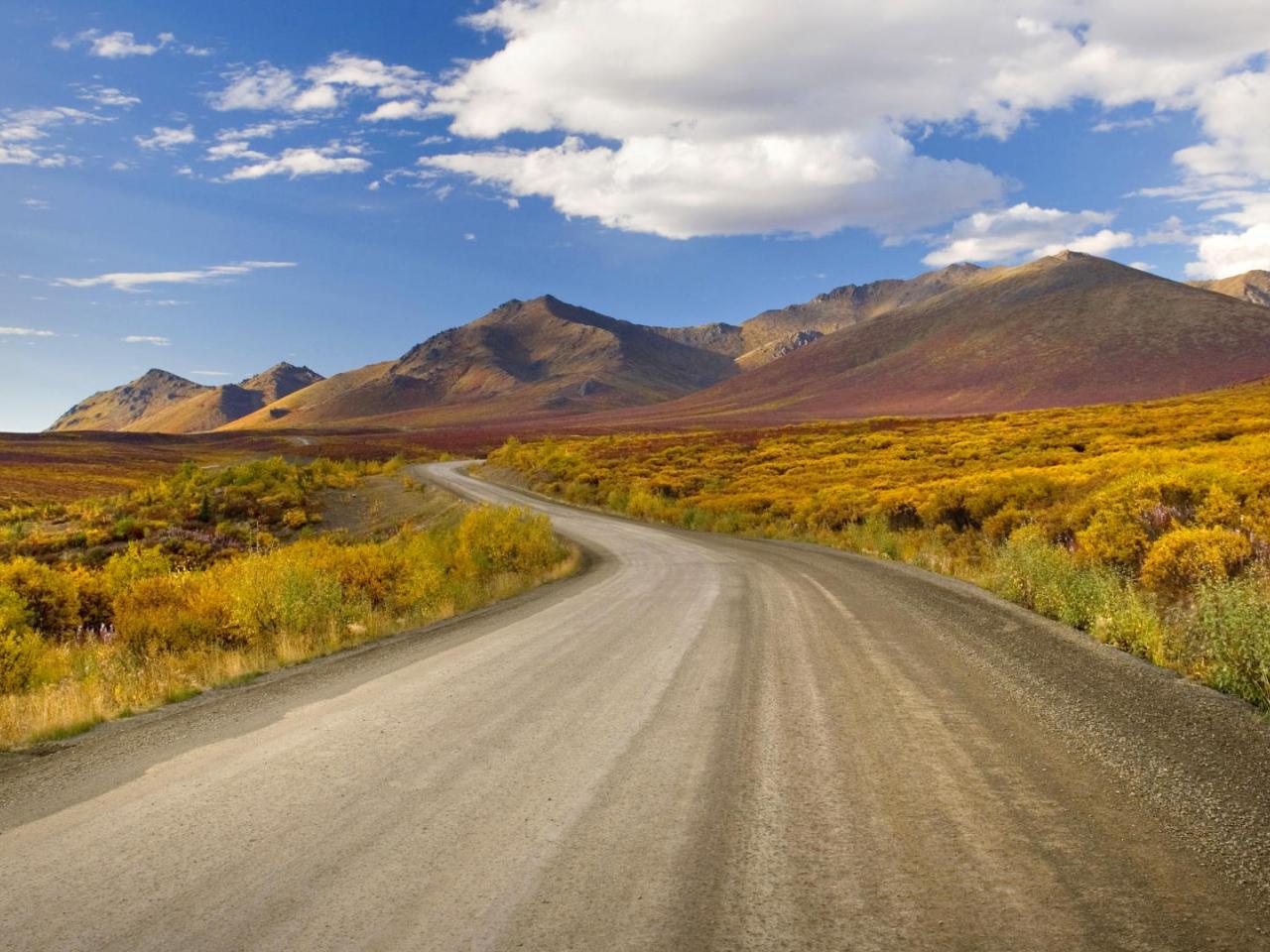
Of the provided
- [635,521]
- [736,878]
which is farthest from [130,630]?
[635,521]

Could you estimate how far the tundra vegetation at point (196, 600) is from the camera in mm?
8797

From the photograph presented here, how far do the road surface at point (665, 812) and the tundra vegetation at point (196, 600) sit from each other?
4.28 ft

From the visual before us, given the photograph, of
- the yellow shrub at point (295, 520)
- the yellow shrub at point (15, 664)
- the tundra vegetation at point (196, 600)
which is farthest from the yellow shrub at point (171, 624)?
the yellow shrub at point (295, 520)

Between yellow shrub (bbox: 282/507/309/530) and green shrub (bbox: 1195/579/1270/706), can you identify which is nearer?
green shrub (bbox: 1195/579/1270/706)

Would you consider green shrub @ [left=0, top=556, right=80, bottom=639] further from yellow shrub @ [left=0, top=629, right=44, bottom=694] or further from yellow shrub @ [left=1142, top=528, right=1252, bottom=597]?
yellow shrub @ [left=1142, top=528, right=1252, bottom=597]

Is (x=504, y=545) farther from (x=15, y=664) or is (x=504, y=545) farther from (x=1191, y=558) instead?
(x=1191, y=558)

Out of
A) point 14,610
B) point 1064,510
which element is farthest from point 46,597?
point 1064,510

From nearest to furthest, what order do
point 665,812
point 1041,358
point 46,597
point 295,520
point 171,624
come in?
point 665,812 < point 171,624 < point 46,597 < point 295,520 < point 1041,358

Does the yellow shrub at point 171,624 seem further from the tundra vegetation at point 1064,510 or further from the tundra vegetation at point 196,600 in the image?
the tundra vegetation at point 1064,510

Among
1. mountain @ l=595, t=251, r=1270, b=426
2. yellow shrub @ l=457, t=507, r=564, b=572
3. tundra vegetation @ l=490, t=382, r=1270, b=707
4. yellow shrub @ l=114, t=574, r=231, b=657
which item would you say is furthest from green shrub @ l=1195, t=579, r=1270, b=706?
mountain @ l=595, t=251, r=1270, b=426

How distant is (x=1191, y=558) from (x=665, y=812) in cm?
1025

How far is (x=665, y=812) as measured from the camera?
4.41m

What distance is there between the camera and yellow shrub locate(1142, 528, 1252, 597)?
35.4 ft

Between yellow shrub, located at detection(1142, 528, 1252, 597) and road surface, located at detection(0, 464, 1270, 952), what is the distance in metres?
3.89
